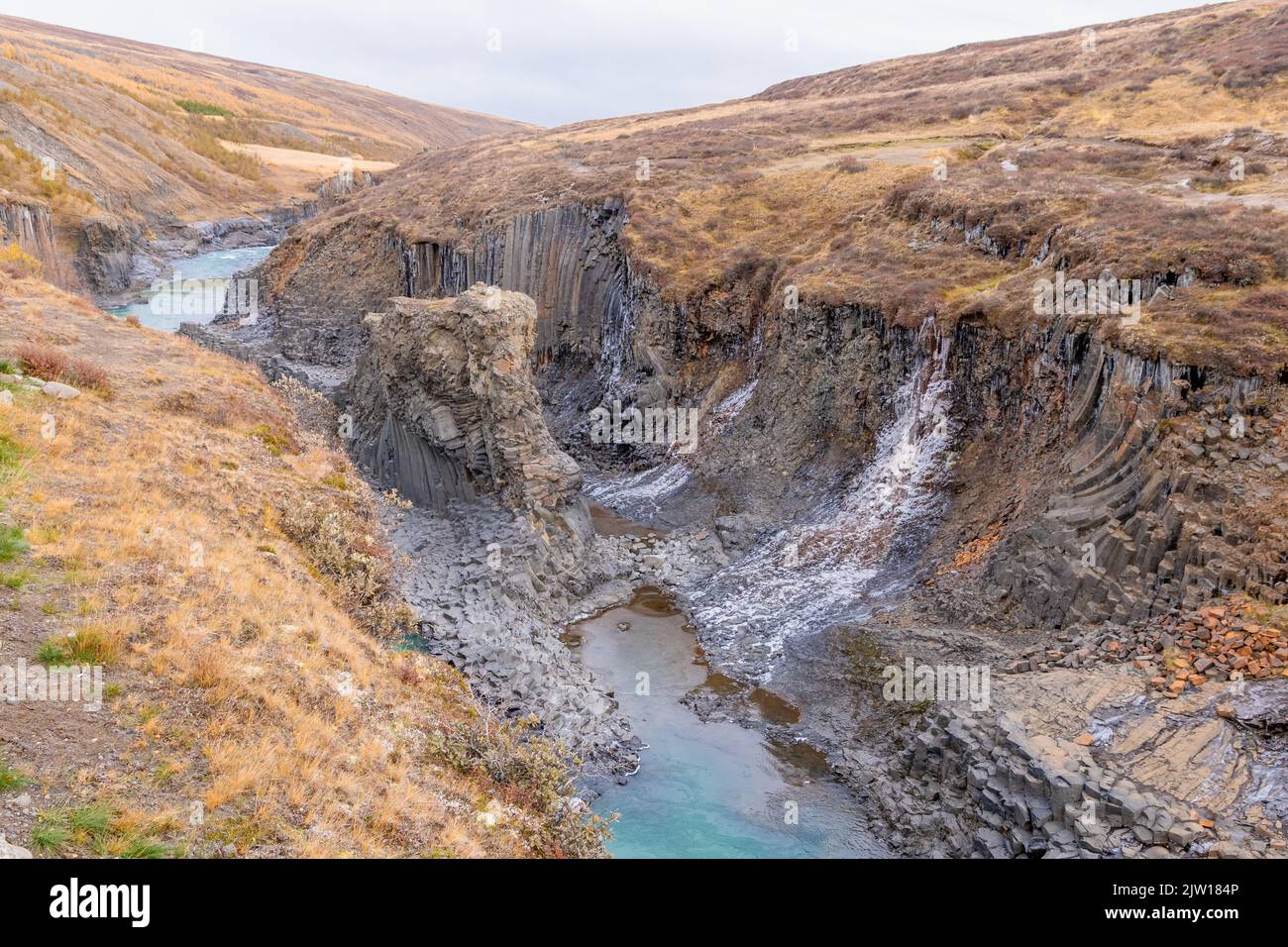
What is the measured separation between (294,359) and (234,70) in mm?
174844

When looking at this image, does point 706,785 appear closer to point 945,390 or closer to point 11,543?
point 11,543

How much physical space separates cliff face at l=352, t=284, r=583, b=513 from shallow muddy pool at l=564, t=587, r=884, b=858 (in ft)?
22.0

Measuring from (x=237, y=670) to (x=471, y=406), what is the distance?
1743cm

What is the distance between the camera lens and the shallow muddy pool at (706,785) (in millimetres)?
19422

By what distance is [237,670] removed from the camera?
14.4 meters

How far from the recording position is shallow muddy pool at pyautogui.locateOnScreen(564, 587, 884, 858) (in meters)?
19.4

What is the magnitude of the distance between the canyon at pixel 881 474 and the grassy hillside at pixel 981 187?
0.23m

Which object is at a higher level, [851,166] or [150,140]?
[150,140]

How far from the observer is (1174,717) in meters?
17.2

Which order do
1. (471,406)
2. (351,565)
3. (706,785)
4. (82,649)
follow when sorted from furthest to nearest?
(471,406) → (351,565) → (706,785) → (82,649)

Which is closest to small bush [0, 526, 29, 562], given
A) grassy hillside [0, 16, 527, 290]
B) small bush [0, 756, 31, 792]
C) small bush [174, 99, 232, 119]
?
small bush [0, 756, 31, 792]

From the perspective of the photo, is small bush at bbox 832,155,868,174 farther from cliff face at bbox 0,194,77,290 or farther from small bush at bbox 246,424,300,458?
cliff face at bbox 0,194,77,290

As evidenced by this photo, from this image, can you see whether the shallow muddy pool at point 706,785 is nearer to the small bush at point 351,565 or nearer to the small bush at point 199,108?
the small bush at point 351,565

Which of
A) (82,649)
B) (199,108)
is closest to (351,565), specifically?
(82,649)
